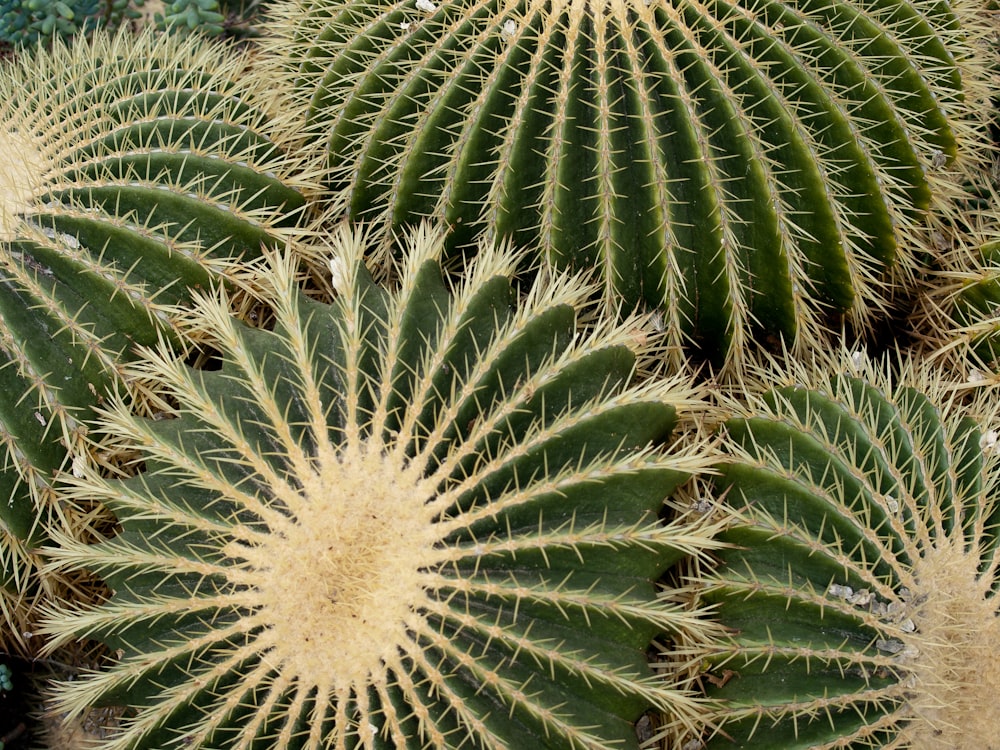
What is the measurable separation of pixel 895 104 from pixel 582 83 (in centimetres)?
78

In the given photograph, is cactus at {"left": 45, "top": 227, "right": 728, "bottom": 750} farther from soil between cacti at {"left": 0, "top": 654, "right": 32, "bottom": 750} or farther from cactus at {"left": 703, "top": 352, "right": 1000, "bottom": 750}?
soil between cacti at {"left": 0, "top": 654, "right": 32, "bottom": 750}

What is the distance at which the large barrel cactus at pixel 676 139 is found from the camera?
7.02 feet

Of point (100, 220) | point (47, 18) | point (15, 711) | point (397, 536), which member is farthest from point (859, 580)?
point (47, 18)

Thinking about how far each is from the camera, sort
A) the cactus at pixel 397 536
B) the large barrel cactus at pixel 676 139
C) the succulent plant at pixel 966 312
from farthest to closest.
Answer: the succulent plant at pixel 966 312
the large barrel cactus at pixel 676 139
the cactus at pixel 397 536

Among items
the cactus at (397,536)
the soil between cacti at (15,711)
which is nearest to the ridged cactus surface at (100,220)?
the cactus at (397,536)

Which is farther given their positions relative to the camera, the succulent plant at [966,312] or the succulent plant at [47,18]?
the succulent plant at [47,18]

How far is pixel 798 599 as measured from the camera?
1938 mm

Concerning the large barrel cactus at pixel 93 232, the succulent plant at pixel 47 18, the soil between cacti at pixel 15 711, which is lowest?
the soil between cacti at pixel 15 711

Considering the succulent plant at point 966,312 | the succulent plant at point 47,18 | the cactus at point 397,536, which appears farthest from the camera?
the succulent plant at point 47,18

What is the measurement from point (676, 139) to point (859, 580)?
1006 mm

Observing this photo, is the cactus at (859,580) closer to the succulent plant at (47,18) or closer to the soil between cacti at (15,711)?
the soil between cacti at (15,711)

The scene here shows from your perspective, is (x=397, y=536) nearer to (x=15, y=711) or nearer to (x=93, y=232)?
(x=93, y=232)

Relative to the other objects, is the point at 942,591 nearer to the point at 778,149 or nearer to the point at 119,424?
the point at 778,149

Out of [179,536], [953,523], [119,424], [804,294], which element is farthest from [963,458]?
[119,424]
